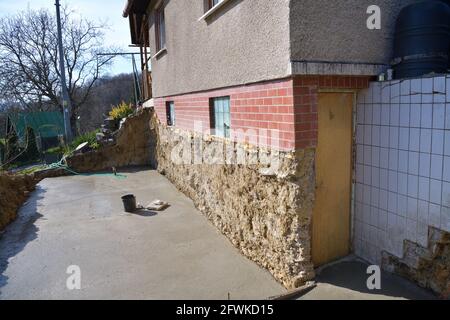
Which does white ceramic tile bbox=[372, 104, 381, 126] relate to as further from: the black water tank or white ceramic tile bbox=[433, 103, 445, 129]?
white ceramic tile bbox=[433, 103, 445, 129]

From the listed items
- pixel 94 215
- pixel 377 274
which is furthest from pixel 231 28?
pixel 94 215

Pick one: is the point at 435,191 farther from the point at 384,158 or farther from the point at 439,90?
the point at 439,90

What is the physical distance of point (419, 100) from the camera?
3.25m

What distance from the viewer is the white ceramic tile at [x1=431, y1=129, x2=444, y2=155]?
3.03 metres

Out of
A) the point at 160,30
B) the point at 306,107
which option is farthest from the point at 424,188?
the point at 160,30

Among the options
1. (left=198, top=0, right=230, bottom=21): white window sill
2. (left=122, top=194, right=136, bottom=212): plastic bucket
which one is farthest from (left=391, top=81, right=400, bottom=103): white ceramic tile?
(left=122, top=194, right=136, bottom=212): plastic bucket

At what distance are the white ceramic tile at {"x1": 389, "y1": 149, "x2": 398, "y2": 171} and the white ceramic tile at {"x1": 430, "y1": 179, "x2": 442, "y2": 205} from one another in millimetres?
454

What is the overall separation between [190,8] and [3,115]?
21.8 m

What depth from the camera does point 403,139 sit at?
11.3 feet

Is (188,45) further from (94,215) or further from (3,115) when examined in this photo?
(3,115)

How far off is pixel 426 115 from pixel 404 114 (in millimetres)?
267

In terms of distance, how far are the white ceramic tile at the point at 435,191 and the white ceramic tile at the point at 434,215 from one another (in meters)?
0.05

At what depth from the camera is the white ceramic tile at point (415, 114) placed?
326 cm

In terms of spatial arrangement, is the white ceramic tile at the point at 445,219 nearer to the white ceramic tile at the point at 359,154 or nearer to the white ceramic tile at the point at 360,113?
the white ceramic tile at the point at 359,154
